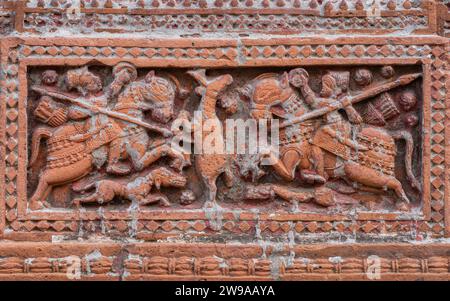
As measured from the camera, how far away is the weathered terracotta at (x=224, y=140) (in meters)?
6.11

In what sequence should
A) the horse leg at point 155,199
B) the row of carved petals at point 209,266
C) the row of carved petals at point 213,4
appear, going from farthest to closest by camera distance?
the row of carved petals at point 213,4
the horse leg at point 155,199
the row of carved petals at point 209,266

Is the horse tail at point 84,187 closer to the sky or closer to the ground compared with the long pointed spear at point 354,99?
closer to the ground

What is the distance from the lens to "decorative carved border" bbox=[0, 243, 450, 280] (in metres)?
6.07

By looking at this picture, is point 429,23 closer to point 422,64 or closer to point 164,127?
point 422,64

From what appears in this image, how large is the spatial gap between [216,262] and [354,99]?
1.50 meters

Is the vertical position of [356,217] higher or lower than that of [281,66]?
lower

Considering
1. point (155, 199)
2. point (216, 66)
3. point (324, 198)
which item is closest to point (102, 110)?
point (155, 199)

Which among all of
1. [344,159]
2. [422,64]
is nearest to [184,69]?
[344,159]

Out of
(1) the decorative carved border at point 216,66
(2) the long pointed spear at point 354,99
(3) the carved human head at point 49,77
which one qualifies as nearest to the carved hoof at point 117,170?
(1) the decorative carved border at point 216,66

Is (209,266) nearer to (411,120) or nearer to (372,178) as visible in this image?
A: (372,178)

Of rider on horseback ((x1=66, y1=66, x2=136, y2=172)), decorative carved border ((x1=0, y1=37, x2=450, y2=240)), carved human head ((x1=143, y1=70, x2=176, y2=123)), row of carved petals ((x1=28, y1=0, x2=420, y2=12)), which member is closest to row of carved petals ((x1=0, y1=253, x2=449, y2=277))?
decorative carved border ((x1=0, y1=37, x2=450, y2=240))

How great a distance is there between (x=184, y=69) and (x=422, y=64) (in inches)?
66.4

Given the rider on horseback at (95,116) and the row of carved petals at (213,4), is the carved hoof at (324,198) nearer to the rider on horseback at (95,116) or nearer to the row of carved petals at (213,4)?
the row of carved petals at (213,4)

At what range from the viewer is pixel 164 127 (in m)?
6.24
